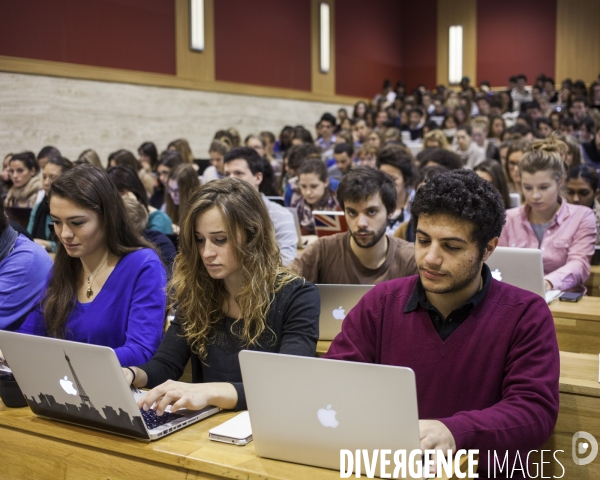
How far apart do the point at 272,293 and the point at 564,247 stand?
2112mm

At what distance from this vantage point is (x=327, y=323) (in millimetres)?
2496

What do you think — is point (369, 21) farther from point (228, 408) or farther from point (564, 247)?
point (228, 408)

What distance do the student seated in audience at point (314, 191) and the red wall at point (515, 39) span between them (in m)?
12.7

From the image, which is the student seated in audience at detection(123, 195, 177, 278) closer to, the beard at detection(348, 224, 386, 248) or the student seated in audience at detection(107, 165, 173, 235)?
the student seated in audience at detection(107, 165, 173, 235)

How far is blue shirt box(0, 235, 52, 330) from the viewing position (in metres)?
2.62

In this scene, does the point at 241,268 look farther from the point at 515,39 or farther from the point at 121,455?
the point at 515,39

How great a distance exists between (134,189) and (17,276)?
1.45m

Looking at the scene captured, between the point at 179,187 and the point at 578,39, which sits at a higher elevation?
the point at 578,39

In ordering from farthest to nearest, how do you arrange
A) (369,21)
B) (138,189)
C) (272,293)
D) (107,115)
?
(369,21), (107,115), (138,189), (272,293)

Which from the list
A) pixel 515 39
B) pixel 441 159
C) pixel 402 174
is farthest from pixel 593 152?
pixel 515 39

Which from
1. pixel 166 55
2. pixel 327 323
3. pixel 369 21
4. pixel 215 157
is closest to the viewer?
pixel 327 323

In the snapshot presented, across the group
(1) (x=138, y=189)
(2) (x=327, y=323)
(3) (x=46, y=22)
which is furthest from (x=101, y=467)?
(3) (x=46, y=22)

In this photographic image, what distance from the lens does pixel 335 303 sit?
2.44 m

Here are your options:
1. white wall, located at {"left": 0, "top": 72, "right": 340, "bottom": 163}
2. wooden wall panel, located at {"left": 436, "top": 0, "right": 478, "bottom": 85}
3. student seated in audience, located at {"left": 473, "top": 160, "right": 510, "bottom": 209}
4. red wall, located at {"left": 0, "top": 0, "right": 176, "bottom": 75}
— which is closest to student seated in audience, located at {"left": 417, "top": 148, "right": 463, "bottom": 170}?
student seated in audience, located at {"left": 473, "top": 160, "right": 510, "bottom": 209}
